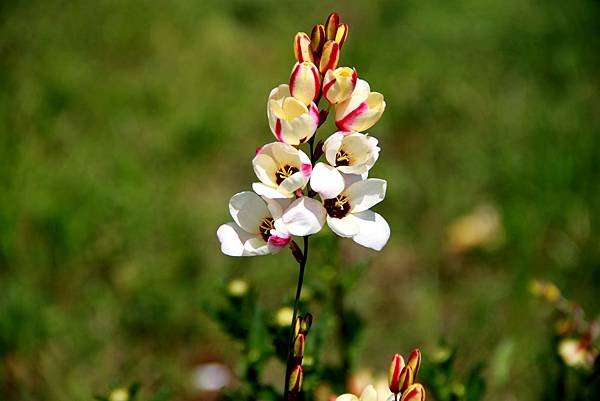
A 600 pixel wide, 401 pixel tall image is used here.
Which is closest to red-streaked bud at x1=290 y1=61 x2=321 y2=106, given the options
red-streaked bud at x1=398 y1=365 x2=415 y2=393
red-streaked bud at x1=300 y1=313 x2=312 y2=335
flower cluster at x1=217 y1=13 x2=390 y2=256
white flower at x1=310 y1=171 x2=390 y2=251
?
flower cluster at x1=217 y1=13 x2=390 y2=256

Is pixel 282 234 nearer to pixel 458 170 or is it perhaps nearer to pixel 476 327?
pixel 476 327

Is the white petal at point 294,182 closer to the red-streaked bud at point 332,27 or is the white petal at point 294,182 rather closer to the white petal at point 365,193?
the white petal at point 365,193

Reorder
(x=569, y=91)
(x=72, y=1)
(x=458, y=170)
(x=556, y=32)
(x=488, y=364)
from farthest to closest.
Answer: (x=72, y=1)
(x=556, y=32)
(x=569, y=91)
(x=458, y=170)
(x=488, y=364)

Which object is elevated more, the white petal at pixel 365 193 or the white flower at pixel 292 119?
the white flower at pixel 292 119

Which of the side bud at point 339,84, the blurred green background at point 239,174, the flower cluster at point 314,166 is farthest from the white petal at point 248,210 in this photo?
the blurred green background at point 239,174

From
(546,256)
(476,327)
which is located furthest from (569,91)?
(476,327)

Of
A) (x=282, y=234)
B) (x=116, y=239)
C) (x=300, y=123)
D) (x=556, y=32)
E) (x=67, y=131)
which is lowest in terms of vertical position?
(x=116, y=239)

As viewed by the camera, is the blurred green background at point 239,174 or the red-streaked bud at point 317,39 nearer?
the red-streaked bud at point 317,39
